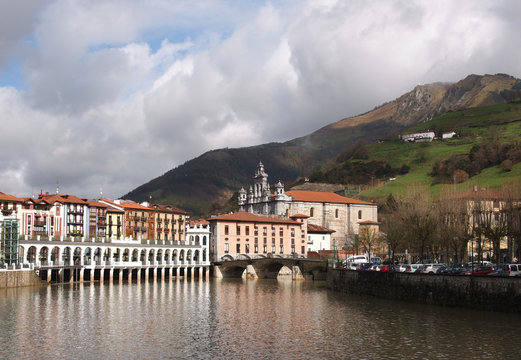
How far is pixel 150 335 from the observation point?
1863 inches

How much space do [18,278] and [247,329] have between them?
48705mm

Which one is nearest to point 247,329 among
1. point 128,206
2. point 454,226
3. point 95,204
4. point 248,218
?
point 454,226

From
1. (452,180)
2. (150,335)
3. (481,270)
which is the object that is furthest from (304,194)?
(150,335)

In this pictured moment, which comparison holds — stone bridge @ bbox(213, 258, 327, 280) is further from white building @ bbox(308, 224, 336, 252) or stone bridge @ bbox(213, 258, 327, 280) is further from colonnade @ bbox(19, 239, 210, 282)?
white building @ bbox(308, 224, 336, 252)

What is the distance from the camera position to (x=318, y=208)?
546 feet

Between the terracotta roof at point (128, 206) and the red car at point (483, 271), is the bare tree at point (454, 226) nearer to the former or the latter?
the red car at point (483, 271)

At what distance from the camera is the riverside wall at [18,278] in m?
84.4

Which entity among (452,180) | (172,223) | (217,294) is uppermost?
(452,180)

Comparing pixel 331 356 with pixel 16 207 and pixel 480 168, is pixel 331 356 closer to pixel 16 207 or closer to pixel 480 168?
pixel 16 207

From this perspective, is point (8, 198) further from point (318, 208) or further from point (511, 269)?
point (511, 269)

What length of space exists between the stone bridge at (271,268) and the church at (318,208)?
29.4 metres

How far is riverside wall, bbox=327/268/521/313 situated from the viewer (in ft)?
172

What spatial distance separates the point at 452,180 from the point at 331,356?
158788 mm

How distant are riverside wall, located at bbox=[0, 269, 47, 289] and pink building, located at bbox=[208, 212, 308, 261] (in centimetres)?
4846
